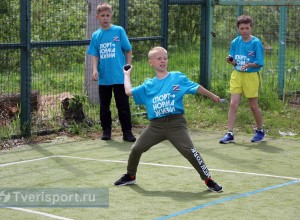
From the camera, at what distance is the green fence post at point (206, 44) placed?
14445 mm

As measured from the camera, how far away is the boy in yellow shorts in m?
11.0

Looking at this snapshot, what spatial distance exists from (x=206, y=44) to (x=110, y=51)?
3.62m

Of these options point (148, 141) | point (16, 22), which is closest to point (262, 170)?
point (148, 141)

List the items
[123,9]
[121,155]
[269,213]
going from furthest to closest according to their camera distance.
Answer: [123,9]
[121,155]
[269,213]

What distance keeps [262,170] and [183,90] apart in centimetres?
174

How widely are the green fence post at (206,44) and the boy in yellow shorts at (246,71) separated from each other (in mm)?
3240

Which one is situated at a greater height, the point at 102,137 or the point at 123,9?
the point at 123,9

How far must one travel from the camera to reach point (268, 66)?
Answer: 1506cm

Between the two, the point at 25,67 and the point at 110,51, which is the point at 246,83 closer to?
the point at 110,51

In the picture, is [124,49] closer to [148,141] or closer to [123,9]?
[123,9]

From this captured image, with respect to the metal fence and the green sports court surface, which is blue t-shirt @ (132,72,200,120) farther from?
the metal fence

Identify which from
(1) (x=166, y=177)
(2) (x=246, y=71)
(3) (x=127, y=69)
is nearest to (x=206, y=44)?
(2) (x=246, y=71)

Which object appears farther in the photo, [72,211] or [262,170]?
[262,170]

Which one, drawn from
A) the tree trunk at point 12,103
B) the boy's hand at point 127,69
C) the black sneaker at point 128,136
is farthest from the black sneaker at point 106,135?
the boy's hand at point 127,69
